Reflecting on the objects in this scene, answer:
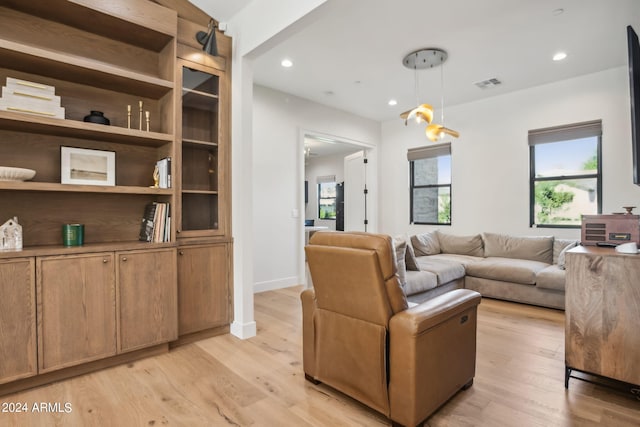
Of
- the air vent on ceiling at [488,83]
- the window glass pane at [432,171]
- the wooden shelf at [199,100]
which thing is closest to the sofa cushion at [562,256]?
the window glass pane at [432,171]

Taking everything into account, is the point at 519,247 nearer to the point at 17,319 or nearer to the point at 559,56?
the point at 559,56

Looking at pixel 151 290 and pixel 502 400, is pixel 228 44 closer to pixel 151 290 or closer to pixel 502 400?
pixel 151 290

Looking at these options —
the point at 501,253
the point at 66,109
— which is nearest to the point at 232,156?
the point at 66,109

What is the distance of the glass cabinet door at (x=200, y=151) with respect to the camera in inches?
116

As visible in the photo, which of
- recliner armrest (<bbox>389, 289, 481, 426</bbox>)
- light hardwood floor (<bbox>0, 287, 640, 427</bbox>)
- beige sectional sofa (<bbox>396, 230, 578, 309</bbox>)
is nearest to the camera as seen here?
recliner armrest (<bbox>389, 289, 481, 426</bbox>)

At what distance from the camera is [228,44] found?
3.15 meters

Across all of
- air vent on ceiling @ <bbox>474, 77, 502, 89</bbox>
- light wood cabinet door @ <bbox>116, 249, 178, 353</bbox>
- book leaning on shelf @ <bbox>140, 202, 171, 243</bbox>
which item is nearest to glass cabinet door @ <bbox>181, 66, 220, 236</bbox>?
book leaning on shelf @ <bbox>140, 202, 171, 243</bbox>

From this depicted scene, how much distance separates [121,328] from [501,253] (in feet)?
15.6

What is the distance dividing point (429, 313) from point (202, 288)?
2.05 metres

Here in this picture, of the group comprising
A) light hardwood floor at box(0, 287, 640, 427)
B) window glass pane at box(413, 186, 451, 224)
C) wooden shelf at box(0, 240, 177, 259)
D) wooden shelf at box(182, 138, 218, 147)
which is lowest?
light hardwood floor at box(0, 287, 640, 427)

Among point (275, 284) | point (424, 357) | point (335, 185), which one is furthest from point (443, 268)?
point (335, 185)

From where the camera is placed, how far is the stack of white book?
2.15m

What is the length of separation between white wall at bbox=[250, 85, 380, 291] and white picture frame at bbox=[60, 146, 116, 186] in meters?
2.14

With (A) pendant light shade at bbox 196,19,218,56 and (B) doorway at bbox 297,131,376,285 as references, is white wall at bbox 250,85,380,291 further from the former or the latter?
(A) pendant light shade at bbox 196,19,218,56
